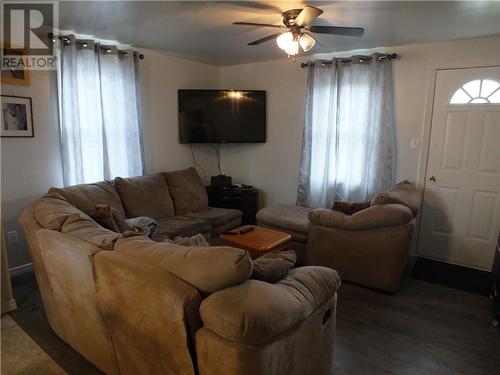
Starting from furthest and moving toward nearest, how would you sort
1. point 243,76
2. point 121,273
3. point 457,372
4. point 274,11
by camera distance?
point 243,76
point 274,11
point 457,372
point 121,273

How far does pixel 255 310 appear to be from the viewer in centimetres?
118

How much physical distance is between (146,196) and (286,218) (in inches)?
62.5

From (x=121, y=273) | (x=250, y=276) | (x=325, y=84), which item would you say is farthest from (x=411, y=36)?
(x=121, y=273)

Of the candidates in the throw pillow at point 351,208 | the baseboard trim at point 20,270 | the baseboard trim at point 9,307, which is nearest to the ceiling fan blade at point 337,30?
the throw pillow at point 351,208

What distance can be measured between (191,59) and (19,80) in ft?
7.26

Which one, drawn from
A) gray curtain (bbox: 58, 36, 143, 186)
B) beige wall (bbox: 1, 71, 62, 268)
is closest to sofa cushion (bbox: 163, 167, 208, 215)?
gray curtain (bbox: 58, 36, 143, 186)

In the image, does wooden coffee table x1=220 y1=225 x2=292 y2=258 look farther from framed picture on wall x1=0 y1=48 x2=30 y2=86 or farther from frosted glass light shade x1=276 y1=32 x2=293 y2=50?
framed picture on wall x1=0 y1=48 x2=30 y2=86

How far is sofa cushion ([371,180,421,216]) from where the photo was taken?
2.94 m

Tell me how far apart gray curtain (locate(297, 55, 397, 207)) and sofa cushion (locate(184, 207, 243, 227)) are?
975mm

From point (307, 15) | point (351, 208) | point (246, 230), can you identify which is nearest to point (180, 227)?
point (246, 230)

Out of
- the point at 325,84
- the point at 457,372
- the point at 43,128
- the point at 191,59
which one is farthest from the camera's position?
the point at 191,59

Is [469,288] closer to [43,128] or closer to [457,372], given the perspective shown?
[457,372]

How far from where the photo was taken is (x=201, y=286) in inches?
52.5

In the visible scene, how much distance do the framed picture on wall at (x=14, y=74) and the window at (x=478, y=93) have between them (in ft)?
14.2
